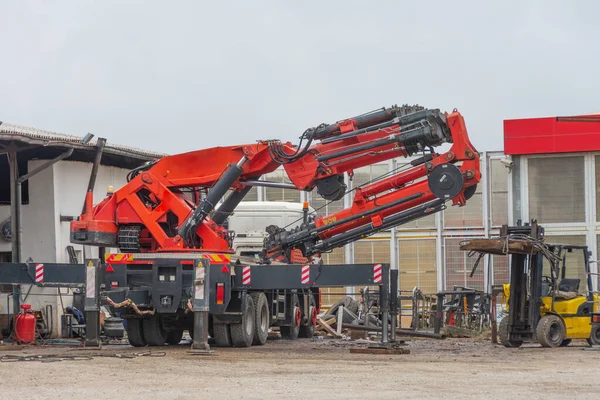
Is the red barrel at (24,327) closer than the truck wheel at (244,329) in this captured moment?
No

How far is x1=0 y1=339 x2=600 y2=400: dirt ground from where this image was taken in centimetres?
1316

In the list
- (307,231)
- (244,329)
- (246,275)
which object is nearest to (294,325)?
(307,231)

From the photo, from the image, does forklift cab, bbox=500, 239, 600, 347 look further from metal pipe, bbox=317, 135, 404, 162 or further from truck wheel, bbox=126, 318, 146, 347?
truck wheel, bbox=126, 318, 146, 347

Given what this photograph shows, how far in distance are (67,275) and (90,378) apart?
7.25m

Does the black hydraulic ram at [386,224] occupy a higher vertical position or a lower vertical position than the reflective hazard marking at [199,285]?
higher

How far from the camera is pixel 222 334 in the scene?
2198 cm

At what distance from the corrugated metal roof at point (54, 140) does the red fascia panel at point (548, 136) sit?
12.7 m

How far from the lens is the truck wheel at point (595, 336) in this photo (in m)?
25.1

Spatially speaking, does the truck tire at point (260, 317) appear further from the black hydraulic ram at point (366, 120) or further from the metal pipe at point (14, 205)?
the metal pipe at point (14, 205)

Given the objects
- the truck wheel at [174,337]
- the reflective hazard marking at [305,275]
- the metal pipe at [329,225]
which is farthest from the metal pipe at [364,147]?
the truck wheel at [174,337]

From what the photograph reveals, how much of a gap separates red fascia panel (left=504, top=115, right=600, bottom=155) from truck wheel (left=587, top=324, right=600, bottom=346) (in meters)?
15.6

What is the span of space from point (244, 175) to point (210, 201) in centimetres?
102

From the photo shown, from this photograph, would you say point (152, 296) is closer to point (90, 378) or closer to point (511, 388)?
point (90, 378)

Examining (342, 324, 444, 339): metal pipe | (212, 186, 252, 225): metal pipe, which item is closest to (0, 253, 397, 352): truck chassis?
(212, 186, 252, 225): metal pipe
